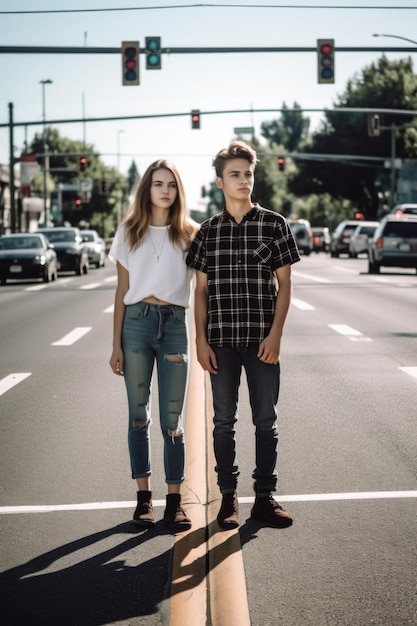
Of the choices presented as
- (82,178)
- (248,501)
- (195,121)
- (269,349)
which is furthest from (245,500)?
(82,178)

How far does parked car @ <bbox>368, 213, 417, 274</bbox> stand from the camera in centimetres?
3247

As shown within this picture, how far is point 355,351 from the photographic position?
13227 millimetres

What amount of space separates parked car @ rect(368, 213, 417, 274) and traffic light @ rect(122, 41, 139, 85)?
414 inches

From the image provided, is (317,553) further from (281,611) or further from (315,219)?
(315,219)

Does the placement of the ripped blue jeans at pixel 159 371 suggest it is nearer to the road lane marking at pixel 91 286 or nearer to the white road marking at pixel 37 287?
the road lane marking at pixel 91 286

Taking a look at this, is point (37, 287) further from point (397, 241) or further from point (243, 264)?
point (243, 264)

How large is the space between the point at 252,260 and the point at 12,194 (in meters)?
47.6

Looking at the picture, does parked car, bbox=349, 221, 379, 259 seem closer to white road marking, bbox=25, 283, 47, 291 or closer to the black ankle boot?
white road marking, bbox=25, 283, 47, 291

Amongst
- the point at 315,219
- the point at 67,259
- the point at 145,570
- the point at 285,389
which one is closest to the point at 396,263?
the point at 67,259

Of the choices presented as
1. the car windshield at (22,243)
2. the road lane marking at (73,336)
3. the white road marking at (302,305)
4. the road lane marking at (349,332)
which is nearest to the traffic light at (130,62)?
the white road marking at (302,305)

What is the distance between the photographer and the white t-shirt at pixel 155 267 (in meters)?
5.43

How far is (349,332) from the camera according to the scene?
617 inches

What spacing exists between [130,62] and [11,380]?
49.5 feet

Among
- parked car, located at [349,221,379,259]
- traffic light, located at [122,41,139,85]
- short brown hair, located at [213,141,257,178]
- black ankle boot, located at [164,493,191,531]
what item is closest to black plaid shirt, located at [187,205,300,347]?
short brown hair, located at [213,141,257,178]
